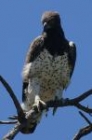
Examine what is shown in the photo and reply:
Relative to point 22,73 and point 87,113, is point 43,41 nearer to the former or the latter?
point 22,73

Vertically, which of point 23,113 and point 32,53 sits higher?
point 23,113

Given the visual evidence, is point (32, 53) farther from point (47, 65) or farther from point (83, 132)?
point (83, 132)

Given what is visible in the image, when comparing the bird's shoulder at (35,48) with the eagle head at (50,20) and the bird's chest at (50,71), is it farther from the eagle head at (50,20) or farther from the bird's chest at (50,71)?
the eagle head at (50,20)

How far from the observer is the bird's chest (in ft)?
24.2

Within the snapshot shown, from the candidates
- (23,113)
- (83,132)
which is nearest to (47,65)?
(23,113)

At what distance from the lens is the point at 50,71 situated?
7383 millimetres

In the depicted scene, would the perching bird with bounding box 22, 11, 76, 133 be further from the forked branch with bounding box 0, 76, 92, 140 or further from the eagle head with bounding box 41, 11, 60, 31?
the forked branch with bounding box 0, 76, 92, 140

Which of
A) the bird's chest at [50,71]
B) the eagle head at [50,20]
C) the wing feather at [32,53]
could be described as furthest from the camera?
the eagle head at [50,20]

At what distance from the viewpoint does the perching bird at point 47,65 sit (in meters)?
7.42

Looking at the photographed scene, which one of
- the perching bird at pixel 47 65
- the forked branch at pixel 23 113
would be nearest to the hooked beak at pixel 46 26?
the perching bird at pixel 47 65

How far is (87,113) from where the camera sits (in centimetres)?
397

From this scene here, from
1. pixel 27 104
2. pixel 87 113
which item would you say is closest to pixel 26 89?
pixel 27 104

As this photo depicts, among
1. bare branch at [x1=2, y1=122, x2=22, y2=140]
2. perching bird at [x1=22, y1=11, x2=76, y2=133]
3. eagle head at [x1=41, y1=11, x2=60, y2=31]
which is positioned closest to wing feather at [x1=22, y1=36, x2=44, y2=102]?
perching bird at [x1=22, y1=11, x2=76, y2=133]

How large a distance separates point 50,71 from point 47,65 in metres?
0.11
